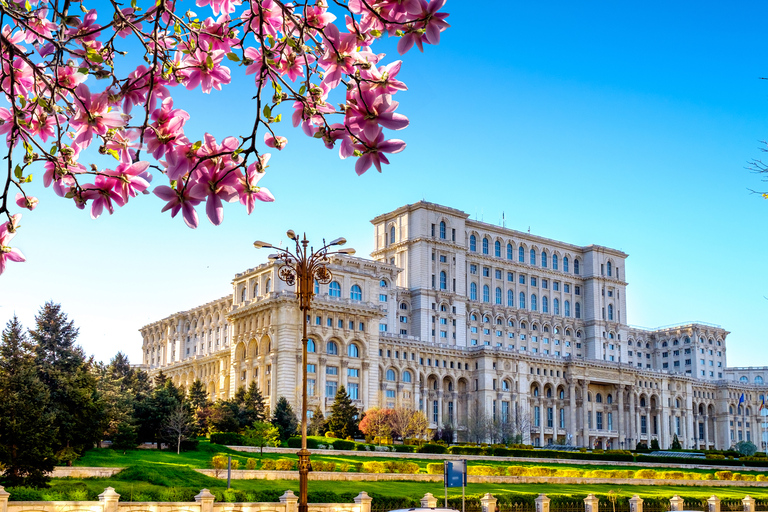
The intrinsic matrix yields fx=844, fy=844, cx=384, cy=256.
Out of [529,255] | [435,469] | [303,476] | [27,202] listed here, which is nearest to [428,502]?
[303,476]

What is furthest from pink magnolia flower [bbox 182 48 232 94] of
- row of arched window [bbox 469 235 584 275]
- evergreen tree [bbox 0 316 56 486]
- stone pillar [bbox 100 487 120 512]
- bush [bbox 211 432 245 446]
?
row of arched window [bbox 469 235 584 275]

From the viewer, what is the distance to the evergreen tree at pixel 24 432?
28.0 metres

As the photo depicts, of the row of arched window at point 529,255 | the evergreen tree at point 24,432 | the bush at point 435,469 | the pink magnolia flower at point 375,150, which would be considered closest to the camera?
the pink magnolia flower at point 375,150

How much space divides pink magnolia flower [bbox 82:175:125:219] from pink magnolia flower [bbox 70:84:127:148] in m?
0.20

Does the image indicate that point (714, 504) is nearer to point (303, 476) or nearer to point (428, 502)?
point (428, 502)

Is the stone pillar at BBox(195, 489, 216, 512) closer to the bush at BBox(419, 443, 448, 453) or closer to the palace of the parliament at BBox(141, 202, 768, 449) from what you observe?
the bush at BBox(419, 443, 448, 453)

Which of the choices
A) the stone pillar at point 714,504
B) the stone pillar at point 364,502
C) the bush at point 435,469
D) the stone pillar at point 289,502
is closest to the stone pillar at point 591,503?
the stone pillar at point 714,504

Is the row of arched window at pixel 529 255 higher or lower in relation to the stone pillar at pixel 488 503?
higher

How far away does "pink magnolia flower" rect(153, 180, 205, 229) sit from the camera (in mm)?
3953

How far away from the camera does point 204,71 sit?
14.9ft

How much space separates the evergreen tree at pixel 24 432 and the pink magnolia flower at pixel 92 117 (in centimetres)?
2657

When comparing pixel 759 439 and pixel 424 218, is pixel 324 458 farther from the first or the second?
pixel 759 439

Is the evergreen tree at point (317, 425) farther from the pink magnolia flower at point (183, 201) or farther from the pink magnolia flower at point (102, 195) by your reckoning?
the pink magnolia flower at point (183, 201)

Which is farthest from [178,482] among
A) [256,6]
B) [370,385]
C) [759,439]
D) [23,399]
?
[759,439]
